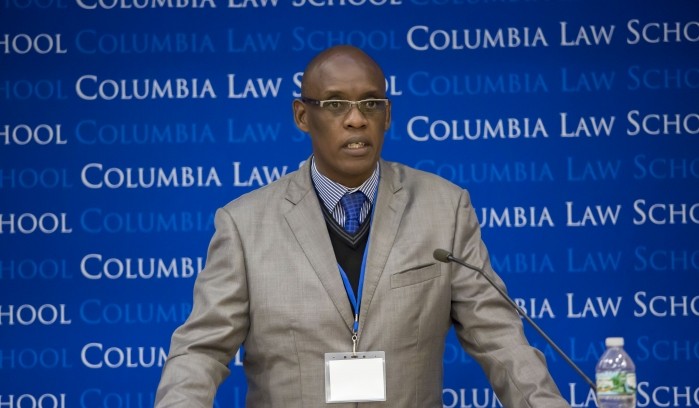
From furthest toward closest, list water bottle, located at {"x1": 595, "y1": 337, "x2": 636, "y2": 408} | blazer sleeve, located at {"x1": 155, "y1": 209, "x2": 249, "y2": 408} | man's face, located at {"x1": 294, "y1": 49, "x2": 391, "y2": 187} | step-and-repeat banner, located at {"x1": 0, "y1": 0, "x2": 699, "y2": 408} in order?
step-and-repeat banner, located at {"x1": 0, "y1": 0, "x2": 699, "y2": 408} → man's face, located at {"x1": 294, "y1": 49, "x2": 391, "y2": 187} → blazer sleeve, located at {"x1": 155, "y1": 209, "x2": 249, "y2": 408} → water bottle, located at {"x1": 595, "y1": 337, "x2": 636, "y2": 408}

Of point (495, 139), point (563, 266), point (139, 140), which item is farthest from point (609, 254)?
point (139, 140)

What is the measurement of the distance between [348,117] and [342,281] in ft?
1.52

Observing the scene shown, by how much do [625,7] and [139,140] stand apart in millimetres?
1934

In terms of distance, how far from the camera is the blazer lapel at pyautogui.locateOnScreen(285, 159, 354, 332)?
325 centimetres

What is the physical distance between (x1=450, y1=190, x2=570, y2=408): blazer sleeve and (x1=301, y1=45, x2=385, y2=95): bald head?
18.4 inches

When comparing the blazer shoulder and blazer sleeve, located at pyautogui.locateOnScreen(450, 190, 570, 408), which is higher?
the blazer shoulder

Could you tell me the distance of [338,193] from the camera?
3.42 metres

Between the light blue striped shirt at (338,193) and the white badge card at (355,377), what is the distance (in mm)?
431

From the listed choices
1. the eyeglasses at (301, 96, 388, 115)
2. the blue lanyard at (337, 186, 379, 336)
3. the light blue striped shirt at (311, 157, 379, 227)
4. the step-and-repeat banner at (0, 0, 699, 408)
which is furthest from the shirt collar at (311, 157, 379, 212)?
the step-and-repeat banner at (0, 0, 699, 408)

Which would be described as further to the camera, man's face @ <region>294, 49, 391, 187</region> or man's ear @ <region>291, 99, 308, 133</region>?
man's ear @ <region>291, 99, 308, 133</region>

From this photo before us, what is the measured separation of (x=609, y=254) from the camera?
14.5 feet

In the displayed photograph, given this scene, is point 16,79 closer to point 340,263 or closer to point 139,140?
point 139,140

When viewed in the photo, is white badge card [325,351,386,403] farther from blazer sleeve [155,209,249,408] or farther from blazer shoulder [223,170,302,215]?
blazer shoulder [223,170,302,215]

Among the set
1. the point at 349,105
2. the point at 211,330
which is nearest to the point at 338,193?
the point at 349,105
